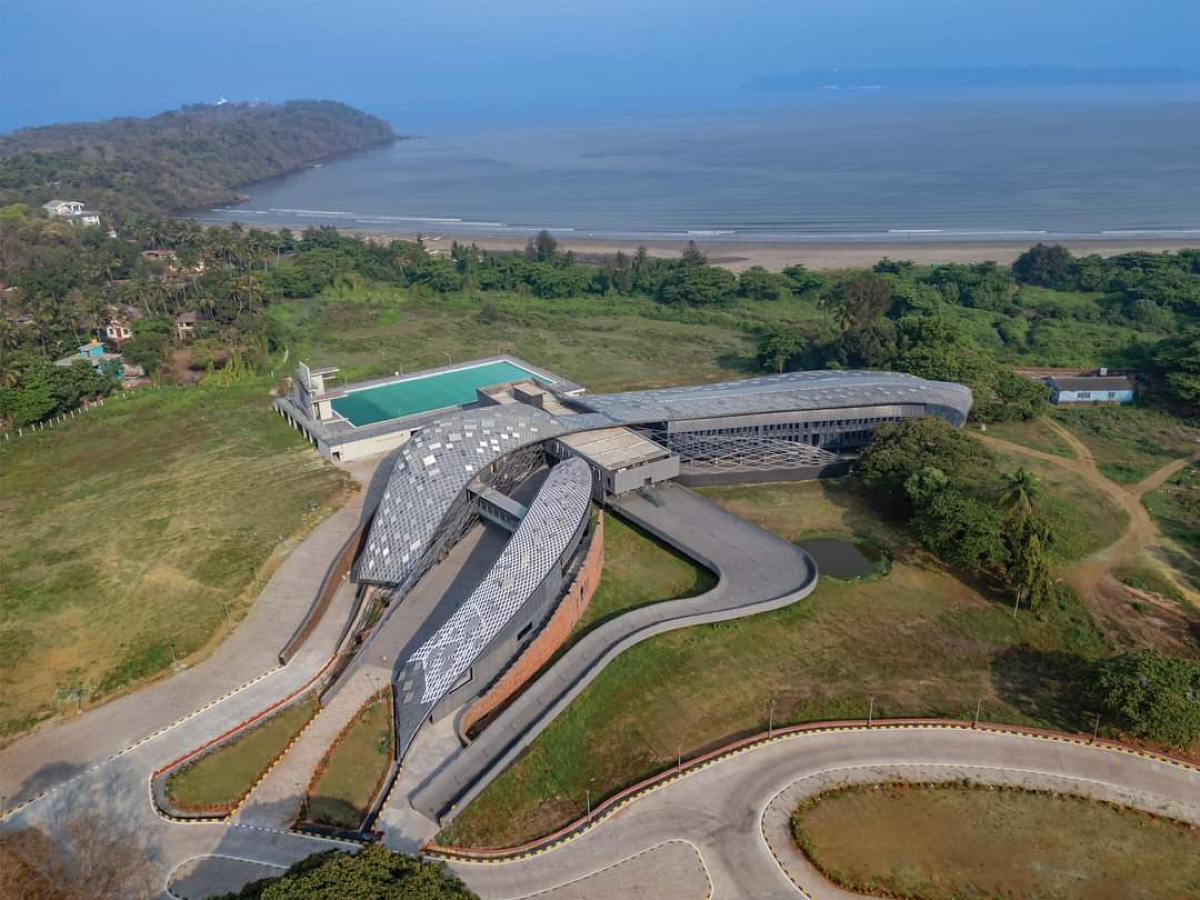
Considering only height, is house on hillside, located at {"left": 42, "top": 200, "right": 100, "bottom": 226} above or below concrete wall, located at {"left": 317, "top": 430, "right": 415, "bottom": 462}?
above

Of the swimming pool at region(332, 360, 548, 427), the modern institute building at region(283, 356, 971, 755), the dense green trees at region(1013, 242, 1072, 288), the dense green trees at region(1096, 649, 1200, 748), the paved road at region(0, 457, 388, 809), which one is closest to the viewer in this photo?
the dense green trees at region(1096, 649, 1200, 748)

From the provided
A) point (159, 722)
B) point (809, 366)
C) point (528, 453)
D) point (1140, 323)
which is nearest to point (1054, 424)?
point (809, 366)

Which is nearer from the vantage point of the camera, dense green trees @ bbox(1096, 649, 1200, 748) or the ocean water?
dense green trees @ bbox(1096, 649, 1200, 748)

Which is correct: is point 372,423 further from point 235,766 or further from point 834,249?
point 834,249

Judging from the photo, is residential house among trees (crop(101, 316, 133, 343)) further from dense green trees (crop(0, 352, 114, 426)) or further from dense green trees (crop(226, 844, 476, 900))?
dense green trees (crop(226, 844, 476, 900))

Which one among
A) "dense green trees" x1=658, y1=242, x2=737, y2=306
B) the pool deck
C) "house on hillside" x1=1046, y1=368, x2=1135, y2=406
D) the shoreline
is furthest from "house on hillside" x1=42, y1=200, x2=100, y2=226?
"house on hillside" x1=1046, y1=368, x2=1135, y2=406

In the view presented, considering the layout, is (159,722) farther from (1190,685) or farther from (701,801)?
(1190,685)
